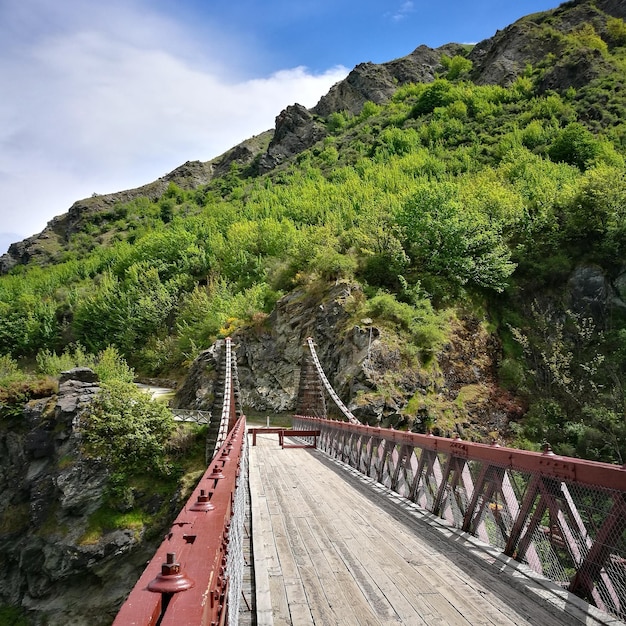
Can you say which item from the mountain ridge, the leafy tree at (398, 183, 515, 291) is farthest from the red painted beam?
the mountain ridge

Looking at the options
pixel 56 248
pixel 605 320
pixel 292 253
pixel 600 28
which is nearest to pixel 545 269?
pixel 605 320

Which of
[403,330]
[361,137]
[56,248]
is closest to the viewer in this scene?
[403,330]

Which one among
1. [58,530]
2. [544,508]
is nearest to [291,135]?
[58,530]

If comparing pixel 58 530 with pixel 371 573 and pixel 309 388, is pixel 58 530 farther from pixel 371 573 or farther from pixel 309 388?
pixel 371 573

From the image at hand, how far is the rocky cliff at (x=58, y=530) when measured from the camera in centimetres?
1808

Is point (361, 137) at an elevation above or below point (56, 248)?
above

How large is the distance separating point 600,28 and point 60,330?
78.1 metres

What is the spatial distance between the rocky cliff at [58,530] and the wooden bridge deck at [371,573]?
14.8 m

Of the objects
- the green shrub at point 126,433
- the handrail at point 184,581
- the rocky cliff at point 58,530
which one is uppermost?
the handrail at point 184,581

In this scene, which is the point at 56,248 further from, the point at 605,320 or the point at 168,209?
the point at 605,320

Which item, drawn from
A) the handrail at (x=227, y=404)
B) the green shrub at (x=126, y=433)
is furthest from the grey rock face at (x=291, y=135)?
the handrail at (x=227, y=404)

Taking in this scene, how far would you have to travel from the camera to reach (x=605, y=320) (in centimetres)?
2188

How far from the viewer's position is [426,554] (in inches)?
182

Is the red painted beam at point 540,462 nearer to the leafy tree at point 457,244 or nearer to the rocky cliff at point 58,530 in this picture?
the rocky cliff at point 58,530
